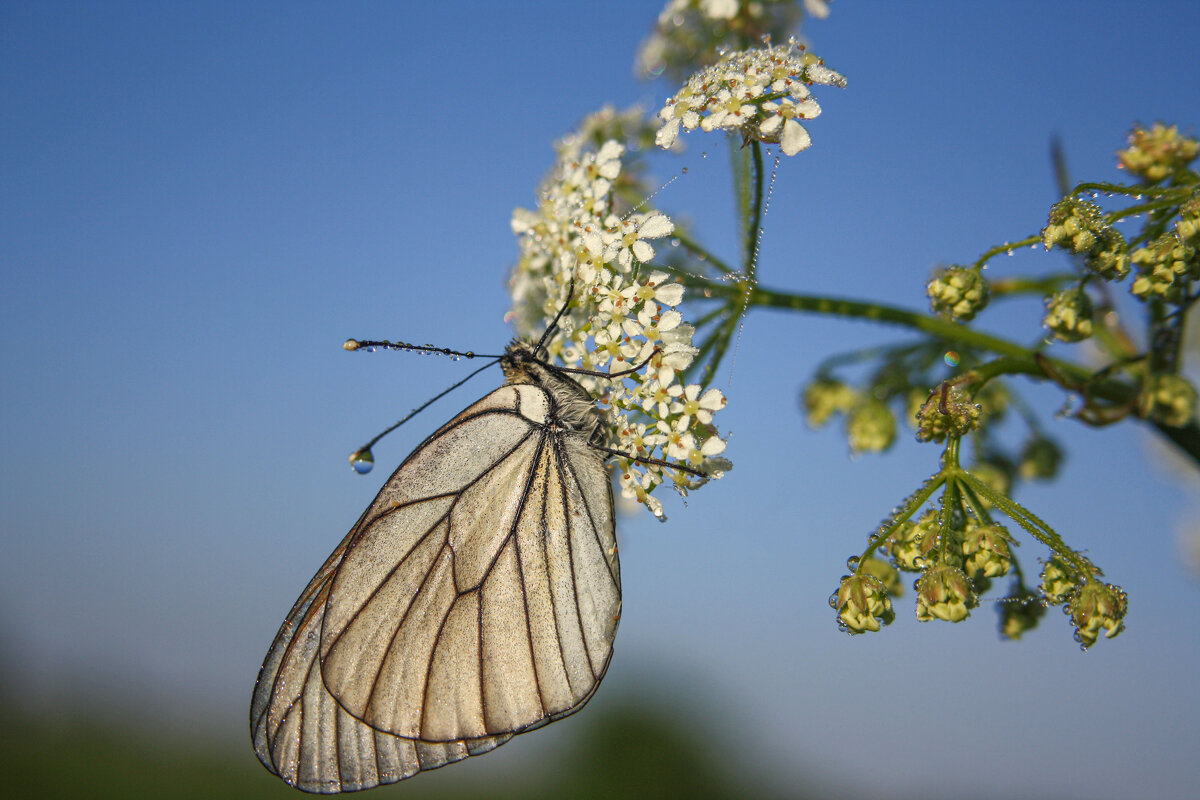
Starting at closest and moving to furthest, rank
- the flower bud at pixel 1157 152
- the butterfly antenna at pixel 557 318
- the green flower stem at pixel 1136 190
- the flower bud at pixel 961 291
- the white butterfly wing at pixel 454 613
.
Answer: the green flower stem at pixel 1136 190 → the flower bud at pixel 1157 152 → the flower bud at pixel 961 291 → the white butterfly wing at pixel 454 613 → the butterfly antenna at pixel 557 318

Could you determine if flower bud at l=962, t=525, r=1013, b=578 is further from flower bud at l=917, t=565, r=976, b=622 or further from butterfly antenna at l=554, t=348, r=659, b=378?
butterfly antenna at l=554, t=348, r=659, b=378

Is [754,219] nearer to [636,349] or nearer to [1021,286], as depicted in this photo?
[636,349]

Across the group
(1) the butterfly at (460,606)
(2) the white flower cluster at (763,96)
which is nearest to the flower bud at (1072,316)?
(2) the white flower cluster at (763,96)

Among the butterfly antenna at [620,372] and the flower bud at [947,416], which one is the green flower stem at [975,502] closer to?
the flower bud at [947,416]

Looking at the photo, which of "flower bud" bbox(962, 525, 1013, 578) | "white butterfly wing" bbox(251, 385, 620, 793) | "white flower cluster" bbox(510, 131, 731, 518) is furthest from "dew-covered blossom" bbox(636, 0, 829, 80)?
"flower bud" bbox(962, 525, 1013, 578)

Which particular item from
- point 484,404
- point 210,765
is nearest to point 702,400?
point 484,404

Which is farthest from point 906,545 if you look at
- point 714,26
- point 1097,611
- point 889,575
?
point 714,26

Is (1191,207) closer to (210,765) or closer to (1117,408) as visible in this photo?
(1117,408)
